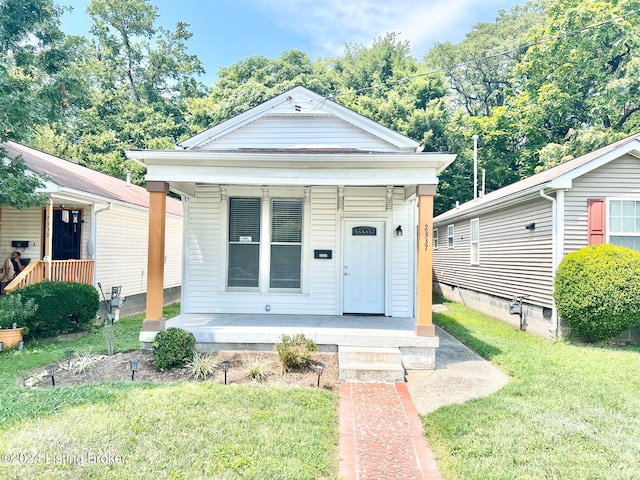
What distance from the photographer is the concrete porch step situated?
218 inches

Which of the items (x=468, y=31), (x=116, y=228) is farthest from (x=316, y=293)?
(x=468, y=31)

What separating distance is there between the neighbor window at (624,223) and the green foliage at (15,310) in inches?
462

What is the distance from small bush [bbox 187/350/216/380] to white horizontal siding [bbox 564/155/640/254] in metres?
7.39

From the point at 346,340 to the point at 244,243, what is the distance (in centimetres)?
334

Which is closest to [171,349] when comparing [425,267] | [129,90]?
[425,267]

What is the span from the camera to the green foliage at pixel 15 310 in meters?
6.91

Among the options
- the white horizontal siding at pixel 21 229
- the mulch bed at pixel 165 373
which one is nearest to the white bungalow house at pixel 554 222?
the mulch bed at pixel 165 373

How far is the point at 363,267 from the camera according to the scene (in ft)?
27.3

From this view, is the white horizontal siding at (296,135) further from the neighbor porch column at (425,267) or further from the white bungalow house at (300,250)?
the neighbor porch column at (425,267)

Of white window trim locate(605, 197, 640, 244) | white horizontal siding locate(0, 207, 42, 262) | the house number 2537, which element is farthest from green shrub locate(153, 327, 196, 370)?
white window trim locate(605, 197, 640, 244)

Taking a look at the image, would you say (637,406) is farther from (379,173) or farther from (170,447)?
(170,447)

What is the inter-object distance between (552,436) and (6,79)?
32.8 feet

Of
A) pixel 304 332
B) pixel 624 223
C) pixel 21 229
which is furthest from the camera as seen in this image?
pixel 21 229

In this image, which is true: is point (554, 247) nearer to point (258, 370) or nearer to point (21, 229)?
point (258, 370)
